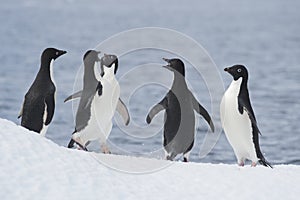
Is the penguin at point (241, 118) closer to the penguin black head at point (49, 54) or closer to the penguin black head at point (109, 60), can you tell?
the penguin black head at point (109, 60)

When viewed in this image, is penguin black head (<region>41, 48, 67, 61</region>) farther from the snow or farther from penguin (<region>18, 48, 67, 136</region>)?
the snow

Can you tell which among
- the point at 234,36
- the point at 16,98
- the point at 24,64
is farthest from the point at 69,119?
the point at 234,36

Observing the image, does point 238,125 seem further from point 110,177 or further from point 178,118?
point 110,177

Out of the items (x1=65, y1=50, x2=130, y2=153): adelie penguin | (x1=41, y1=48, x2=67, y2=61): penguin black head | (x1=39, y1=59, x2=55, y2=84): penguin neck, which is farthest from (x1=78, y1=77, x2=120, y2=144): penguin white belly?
(x1=41, y1=48, x2=67, y2=61): penguin black head

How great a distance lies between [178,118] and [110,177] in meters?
1.98

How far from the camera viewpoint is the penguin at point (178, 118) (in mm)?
6871

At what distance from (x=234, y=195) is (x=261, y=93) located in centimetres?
1860

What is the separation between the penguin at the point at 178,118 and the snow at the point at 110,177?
→ 74 cm

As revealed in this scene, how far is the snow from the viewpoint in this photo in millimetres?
4574

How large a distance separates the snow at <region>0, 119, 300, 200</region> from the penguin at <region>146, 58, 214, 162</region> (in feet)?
2.43

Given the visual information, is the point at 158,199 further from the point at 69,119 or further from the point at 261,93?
the point at 261,93

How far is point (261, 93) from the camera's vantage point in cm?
2358

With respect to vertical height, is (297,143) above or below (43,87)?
below

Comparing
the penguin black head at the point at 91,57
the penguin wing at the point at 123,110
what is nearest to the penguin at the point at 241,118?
the penguin wing at the point at 123,110
